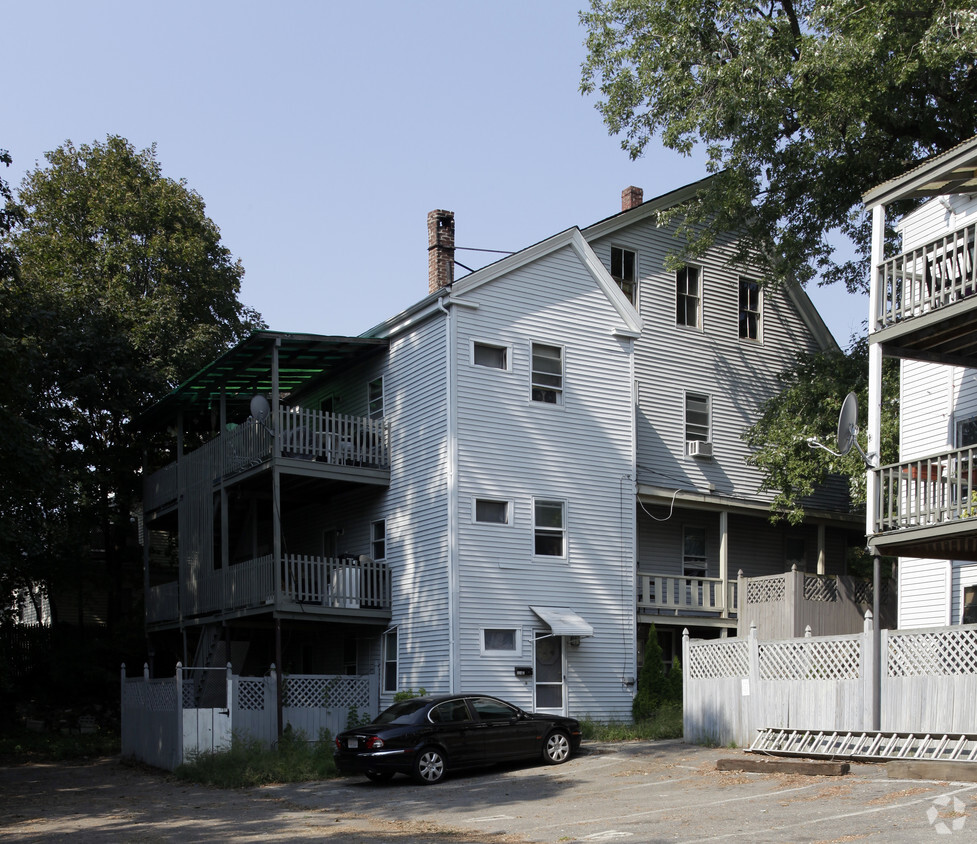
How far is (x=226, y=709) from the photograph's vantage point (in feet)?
74.0

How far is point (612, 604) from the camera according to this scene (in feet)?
85.4

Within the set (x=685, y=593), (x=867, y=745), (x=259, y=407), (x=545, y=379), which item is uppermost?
(x=545, y=379)

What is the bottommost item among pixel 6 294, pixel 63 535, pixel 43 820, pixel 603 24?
pixel 43 820

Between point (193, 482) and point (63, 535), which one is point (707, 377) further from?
point (63, 535)

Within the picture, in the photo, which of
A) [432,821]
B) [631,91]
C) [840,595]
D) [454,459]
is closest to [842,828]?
[432,821]

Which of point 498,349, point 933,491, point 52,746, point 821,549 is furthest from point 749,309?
point 52,746

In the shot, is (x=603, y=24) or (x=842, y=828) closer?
(x=842, y=828)

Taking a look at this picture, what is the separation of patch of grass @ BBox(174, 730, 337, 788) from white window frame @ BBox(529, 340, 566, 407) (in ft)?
29.1

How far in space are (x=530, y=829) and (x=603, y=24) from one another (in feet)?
75.5

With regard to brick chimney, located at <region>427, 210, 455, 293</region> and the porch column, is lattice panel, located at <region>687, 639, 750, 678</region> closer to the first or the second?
the porch column

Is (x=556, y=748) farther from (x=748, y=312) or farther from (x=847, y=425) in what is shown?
(x=748, y=312)

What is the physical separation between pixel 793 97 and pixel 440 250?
9163 mm

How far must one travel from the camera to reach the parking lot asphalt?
1159 centimetres

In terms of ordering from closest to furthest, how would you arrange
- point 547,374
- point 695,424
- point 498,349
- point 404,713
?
point 404,713, point 498,349, point 547,374, point 695,424
